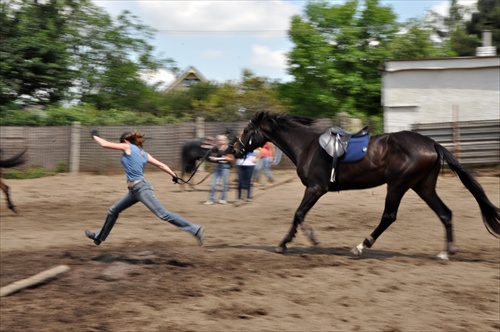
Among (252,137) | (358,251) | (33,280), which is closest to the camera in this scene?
(33,280)

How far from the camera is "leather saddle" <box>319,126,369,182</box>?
9.81 m

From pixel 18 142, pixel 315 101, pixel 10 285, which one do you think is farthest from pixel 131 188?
pixel 315 101

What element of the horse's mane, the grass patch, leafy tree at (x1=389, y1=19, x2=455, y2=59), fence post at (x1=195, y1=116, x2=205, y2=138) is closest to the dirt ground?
the horse's mane

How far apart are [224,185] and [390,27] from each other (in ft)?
66.0

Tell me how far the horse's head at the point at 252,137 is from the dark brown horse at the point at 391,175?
73 cm

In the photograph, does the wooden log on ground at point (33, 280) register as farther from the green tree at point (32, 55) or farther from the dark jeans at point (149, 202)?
the green tree at point (32, 55)

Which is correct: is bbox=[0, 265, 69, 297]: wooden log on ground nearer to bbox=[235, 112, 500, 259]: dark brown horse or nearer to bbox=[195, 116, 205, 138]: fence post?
bbox=[235, 112, 500, 259]: dark brown horse

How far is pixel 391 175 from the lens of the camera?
381 inches

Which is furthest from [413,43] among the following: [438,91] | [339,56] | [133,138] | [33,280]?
[33,280]

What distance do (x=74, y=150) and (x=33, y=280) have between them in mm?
16733

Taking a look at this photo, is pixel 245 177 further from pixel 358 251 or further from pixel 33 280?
pixel 33 280

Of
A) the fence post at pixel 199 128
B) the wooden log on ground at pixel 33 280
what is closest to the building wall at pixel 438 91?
the fence post at pixel 199 128

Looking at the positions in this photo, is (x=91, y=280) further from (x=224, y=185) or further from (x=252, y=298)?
(x=224, y=185)

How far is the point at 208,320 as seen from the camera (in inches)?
252
